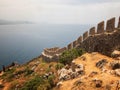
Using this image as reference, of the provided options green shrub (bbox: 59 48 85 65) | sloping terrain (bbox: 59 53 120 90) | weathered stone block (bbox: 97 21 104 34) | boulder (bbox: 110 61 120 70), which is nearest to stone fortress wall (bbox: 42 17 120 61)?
weathered stone block (bbox: 97 21 104 34)

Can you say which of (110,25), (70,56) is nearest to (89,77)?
(110,25)

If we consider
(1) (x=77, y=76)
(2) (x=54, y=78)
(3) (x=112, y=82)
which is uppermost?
(3) (x=112, y=82)

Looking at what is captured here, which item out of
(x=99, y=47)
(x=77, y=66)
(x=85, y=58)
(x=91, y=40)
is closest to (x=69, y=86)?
(x=77, y=66)

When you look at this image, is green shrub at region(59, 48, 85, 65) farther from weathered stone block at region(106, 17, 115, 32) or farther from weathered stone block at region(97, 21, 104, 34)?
weathered stone block at region(106, 17, 115, 32)

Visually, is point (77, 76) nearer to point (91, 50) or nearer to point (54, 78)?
point (54, 78)

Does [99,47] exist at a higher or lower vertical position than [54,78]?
higher

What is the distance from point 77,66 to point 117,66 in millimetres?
5209

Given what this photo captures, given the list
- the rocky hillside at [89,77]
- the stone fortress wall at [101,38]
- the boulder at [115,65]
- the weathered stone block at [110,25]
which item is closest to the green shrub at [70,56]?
the rocky hillside at [89,77]

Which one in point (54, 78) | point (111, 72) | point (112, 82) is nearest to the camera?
point (112, 82)

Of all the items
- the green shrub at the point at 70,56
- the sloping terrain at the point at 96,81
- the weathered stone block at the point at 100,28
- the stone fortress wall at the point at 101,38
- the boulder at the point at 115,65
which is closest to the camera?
the sloping terrain at the point at 96,81

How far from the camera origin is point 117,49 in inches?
1014

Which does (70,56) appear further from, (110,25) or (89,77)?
(89,77)

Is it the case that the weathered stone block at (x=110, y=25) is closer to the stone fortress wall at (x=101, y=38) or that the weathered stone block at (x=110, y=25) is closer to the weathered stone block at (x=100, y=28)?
the stone fortress wall at (x=101, y=38)

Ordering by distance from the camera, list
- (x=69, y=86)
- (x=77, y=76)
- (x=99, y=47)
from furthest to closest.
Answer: (x=99, y=47) < (x=77, y=76) < (x=69, y=86)
